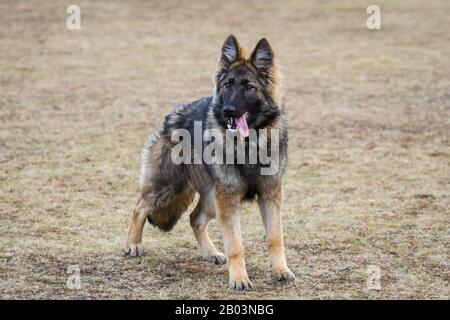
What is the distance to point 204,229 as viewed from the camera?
761cm

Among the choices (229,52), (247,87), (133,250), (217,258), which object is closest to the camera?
(247,87)

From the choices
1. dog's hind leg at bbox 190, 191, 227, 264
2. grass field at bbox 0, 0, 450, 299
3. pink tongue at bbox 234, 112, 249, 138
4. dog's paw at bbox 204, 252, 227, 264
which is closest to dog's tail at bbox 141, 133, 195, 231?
dog's hind leg at bbox 190, 191, 227, 264

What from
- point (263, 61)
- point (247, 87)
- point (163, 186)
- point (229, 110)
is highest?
point (263, 61)

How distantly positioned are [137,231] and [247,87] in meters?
1.87

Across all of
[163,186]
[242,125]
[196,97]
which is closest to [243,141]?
[242,125]

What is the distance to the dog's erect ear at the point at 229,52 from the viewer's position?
22.4 feet

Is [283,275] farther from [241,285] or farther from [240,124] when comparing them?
[240,124]

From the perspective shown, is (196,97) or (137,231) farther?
(196,97)

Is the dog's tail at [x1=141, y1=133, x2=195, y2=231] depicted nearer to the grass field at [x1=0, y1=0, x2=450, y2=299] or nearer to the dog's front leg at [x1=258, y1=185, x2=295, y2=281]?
the grass field at [x1=0, y1=0, x2=450, y2=299]

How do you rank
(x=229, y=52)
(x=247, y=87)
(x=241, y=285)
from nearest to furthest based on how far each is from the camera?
(x=241, y=285), (x=247, y=87), (x=229, y=52)

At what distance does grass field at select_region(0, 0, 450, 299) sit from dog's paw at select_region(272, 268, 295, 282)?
9 cm

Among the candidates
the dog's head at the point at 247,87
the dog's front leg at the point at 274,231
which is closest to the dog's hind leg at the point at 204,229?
the dog's front leg at the point at 274,231

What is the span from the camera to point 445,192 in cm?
973
